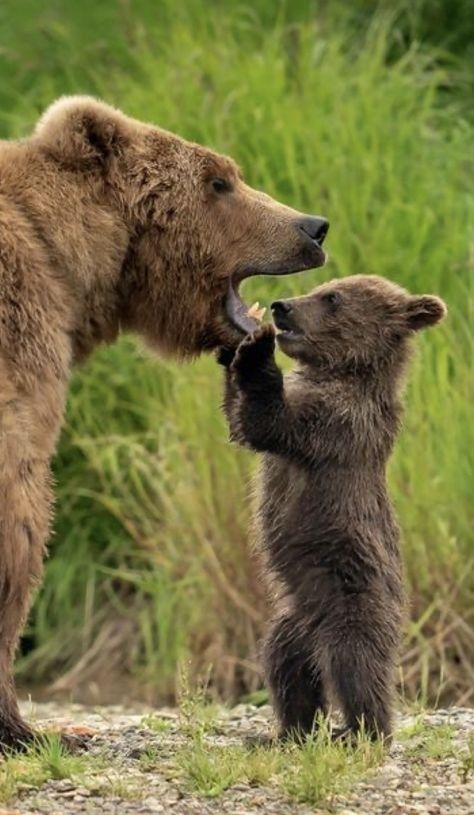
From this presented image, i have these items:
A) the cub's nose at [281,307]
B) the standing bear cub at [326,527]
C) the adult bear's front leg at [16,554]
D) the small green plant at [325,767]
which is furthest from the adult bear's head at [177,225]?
the small green plant at [325,767]

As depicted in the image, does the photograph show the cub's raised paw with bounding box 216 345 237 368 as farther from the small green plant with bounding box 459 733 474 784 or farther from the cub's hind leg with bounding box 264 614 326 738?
the small green plant with bounding box 459 733 474 784

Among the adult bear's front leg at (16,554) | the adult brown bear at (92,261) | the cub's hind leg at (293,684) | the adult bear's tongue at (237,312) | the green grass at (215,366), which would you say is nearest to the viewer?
the adult bear's front leg at (16,554)

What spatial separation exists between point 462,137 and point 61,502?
9.87 ft

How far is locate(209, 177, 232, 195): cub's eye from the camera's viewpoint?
20.4 ft

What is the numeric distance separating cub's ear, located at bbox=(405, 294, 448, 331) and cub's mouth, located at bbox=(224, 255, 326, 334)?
337 mm

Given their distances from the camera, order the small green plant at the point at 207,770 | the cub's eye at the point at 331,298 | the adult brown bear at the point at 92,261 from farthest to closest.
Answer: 1. the cub's eye at the point at 331,298
2. the adult brown bear at the point at 92,261
3. the small green plant at the point at 207,770

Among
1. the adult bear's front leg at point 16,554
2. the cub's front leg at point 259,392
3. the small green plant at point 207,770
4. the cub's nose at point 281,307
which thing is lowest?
the small green plant at point 207,770

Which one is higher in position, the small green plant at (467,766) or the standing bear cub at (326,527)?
the standing bear cub at (326,527)

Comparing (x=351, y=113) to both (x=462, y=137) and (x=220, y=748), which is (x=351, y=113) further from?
(x=220, y=748)

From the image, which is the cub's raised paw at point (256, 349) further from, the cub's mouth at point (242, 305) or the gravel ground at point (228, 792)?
the gravel ground at point (228, 792)

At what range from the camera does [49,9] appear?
12.0m

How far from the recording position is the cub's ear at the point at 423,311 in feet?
20.6

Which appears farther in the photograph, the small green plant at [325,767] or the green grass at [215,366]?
the green grass at [215,366]

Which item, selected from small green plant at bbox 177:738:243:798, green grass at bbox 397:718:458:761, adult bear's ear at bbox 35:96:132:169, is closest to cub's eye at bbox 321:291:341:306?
adult bear's ear at bbox 35:96:132:169
